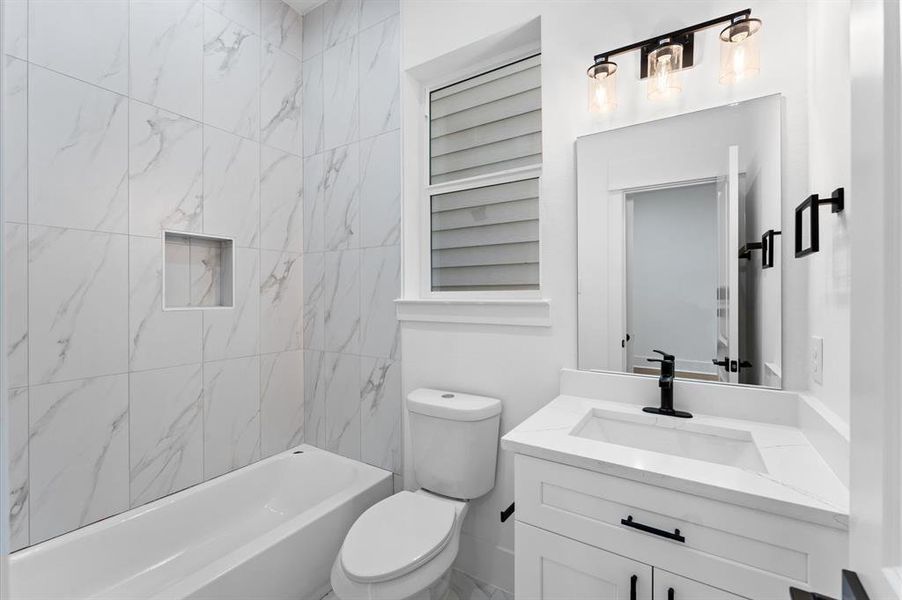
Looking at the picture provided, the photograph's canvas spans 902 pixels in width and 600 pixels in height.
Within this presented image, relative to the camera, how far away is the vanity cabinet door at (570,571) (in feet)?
3.56

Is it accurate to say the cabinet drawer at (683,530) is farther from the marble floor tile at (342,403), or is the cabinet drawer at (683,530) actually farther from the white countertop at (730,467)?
the marble floor tile at (342,403)

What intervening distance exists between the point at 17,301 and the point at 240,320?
2.69 feet

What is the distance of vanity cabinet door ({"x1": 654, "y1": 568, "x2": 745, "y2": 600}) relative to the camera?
3.25 feet

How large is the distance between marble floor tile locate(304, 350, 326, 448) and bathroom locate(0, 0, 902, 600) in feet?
0.08

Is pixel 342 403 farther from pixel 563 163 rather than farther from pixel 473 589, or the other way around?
pixel 563 163

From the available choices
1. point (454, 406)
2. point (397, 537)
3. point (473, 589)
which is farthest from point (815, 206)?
point (473, 589)

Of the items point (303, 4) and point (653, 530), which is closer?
point (653, 530)

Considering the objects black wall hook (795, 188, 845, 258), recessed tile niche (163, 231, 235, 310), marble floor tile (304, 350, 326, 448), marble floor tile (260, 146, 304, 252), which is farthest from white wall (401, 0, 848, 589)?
recessed tile niche (163, 231, 235, 310)

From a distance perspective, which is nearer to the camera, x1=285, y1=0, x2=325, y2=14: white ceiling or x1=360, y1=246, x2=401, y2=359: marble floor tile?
x1=360, y1=246, x2=401, y2=359: marble floor tile

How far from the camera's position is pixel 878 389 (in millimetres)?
490

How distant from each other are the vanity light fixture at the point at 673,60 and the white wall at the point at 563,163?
34 millimetres

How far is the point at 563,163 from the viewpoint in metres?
1.71

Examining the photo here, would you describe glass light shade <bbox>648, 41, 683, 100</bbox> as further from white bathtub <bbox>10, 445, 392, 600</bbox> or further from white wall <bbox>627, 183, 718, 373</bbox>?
white bathtub <bbox>10, 445, 392, 600</bbox>

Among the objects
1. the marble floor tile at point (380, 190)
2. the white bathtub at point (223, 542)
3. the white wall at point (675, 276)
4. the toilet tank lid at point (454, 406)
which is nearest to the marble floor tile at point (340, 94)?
the marble floor tile at point (380, 190)
